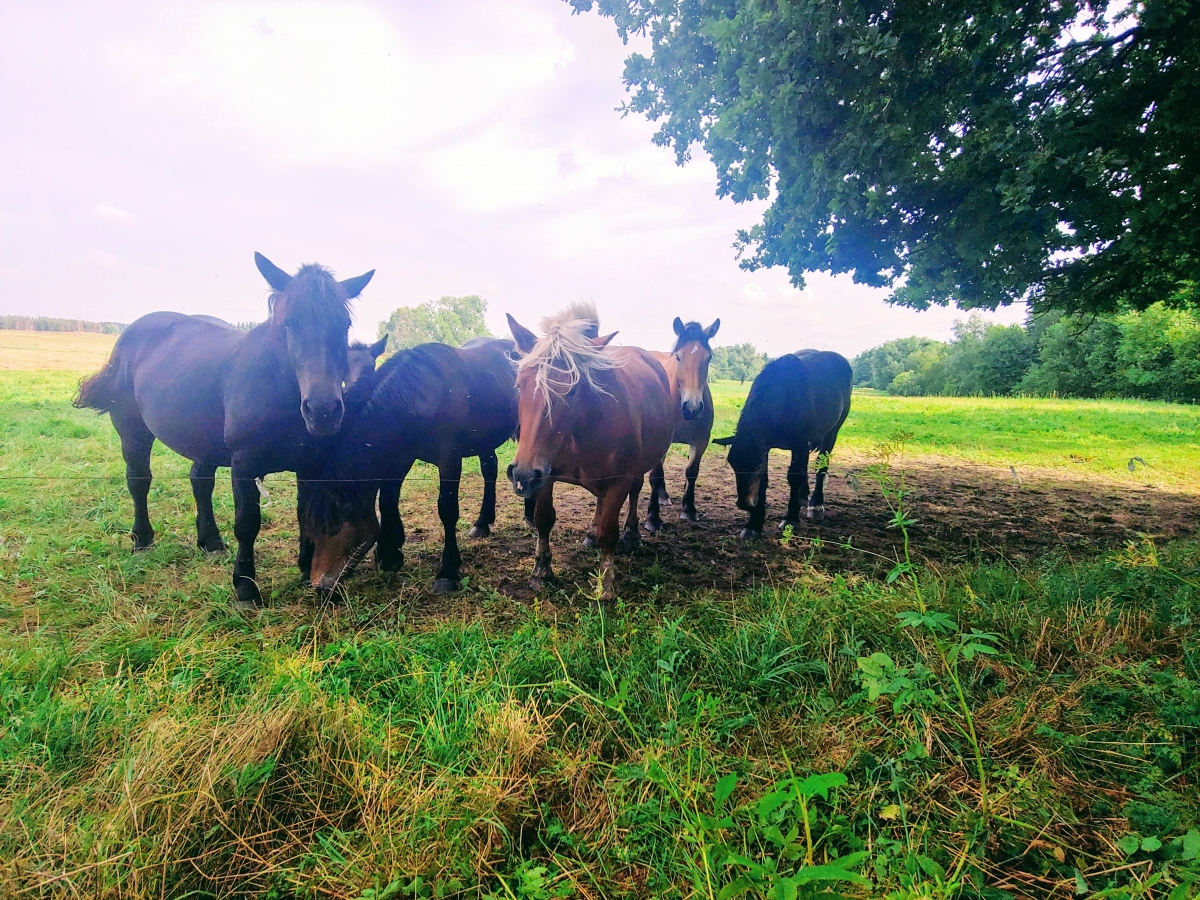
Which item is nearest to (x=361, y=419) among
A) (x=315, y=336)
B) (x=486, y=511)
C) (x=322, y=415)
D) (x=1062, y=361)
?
(x=322, y=415)

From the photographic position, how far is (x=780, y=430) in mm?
5887

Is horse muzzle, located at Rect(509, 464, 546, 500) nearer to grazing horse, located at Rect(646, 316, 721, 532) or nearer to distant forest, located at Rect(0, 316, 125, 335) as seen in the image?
grazing horse, located at Rect(646, 316, 721, 532)

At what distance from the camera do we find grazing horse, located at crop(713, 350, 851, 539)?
18.9 ft

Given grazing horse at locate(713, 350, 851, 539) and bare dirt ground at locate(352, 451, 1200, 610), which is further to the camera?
grazing horse at locate(713, 350, 851, 539)

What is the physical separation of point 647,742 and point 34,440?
38.0 feet

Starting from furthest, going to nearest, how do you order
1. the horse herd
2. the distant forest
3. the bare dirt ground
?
the distant forest → the bare dirt ground → the horse herd

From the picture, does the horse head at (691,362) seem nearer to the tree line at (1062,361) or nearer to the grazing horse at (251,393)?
the grazing horse at (251,393)

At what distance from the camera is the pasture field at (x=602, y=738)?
1.55m

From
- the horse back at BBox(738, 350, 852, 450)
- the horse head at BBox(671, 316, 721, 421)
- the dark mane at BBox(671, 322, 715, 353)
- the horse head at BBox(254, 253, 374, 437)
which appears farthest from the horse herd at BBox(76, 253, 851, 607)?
the dark mane at BBox(671, 322, 715, 353)

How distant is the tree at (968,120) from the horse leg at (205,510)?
20.4ft

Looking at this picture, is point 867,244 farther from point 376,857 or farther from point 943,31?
point 376,857

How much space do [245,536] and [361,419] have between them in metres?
1.27

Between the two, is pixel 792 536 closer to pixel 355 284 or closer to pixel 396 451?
pixel 396 451

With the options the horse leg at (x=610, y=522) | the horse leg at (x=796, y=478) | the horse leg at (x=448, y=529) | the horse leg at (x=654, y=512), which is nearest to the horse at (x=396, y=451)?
the horse leg at (x=448, y=529)
